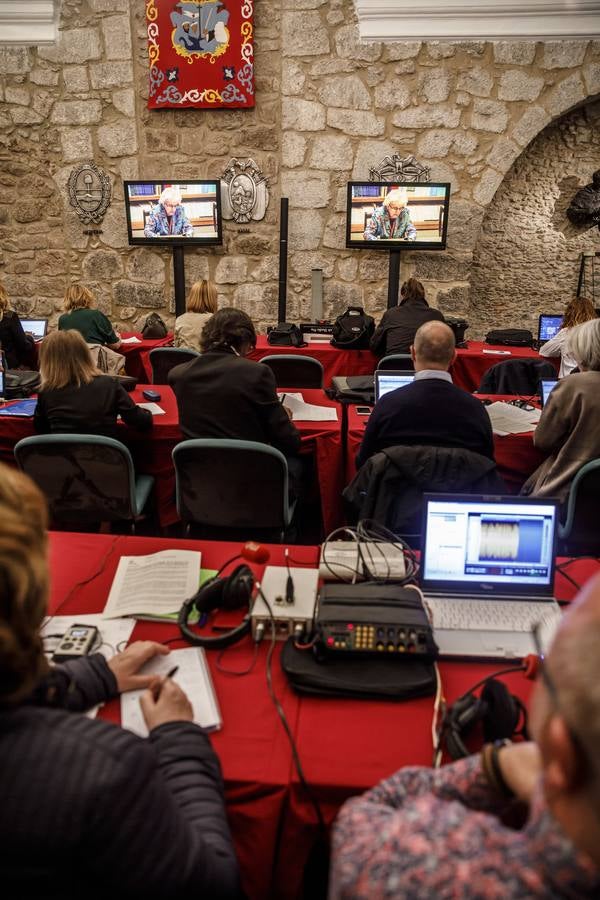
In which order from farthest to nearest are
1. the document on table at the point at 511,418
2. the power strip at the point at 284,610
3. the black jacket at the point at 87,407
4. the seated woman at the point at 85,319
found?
1. the seated woman at the point at 85,319
2. the document on table at the point at 511,418
3. the black jacket at the point at 87,407
4. the power strip at the point at 284,610

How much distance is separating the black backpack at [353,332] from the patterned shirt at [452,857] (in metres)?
4.75

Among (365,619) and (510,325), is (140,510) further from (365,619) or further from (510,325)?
(510,325)

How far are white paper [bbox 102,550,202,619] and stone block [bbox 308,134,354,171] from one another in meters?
5.50

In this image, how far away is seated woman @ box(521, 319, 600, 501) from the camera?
2.48 meters

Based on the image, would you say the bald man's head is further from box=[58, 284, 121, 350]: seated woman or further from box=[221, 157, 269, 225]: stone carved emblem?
box=[221, 157, 269, 225]: stone carved emblem

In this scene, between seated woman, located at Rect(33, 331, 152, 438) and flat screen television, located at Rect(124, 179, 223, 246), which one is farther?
flat screen television, located at Rect(124, 179, 223, 246)

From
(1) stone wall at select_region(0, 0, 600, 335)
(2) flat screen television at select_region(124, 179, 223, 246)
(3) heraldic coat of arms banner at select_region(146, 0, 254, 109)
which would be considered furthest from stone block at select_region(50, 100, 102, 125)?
(2) flat screen television at select_region(124, 179, 223, 246)

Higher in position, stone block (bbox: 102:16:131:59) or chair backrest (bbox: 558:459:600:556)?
stone block (bbox: 102:16:131:59)

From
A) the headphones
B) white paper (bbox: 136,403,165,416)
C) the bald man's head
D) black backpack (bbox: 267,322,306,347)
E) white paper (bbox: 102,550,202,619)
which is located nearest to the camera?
the headphones

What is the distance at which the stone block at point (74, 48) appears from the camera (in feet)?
19.7

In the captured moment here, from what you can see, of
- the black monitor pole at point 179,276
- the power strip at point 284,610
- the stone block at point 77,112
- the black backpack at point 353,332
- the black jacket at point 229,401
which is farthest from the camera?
the black monitor pole at point 179,276

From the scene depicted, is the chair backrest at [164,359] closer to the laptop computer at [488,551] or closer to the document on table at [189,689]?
the laptop computer at [488,551]

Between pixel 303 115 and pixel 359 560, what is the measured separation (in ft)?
18.9

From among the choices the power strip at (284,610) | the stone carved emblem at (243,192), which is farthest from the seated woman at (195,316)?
the power strip at (284,610)
